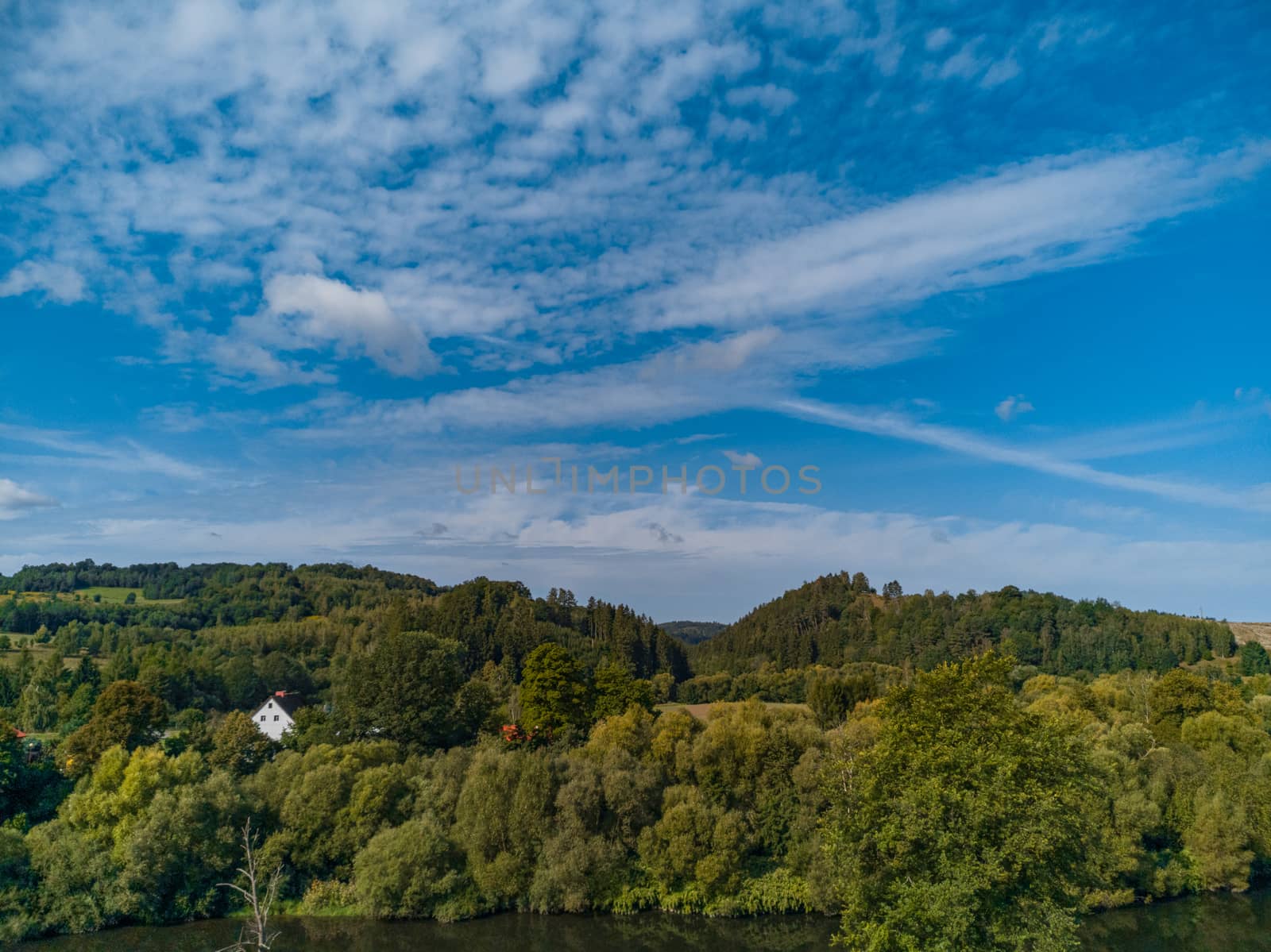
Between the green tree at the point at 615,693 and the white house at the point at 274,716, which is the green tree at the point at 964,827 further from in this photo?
the white house at the point at 274,716

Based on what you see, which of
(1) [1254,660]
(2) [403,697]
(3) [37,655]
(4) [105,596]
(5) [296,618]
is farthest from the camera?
Result: (4) [105,596]

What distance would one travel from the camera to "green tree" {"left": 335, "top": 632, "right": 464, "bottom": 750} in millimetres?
48562

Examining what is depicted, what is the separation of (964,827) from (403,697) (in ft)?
122

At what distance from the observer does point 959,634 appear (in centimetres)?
13062

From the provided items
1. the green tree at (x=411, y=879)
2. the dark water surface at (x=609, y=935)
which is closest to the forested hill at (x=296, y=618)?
the dark water surface at (x=609, y=935)

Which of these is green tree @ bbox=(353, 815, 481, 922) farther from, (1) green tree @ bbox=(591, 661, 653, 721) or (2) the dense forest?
(1) green tree @ bbox=(591, 661, 653, 721)

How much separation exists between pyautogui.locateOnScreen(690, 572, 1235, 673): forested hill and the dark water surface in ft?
276

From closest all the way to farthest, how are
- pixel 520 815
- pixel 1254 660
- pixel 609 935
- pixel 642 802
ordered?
pixel 609 935 < pixel 520 815 < pixel 642 802 < pixel 1254 660

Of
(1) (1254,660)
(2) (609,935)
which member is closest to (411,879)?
(2) (609,935)

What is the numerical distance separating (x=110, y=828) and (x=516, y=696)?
37.3 meters

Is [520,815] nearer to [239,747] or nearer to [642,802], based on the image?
[642,802]

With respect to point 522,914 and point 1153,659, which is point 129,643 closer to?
point 522,914

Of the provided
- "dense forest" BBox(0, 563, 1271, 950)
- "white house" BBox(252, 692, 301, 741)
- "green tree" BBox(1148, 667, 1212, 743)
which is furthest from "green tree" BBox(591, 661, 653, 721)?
"green tree" BBox(1148, 667, 1212, 743)

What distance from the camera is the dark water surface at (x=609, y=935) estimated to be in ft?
107
